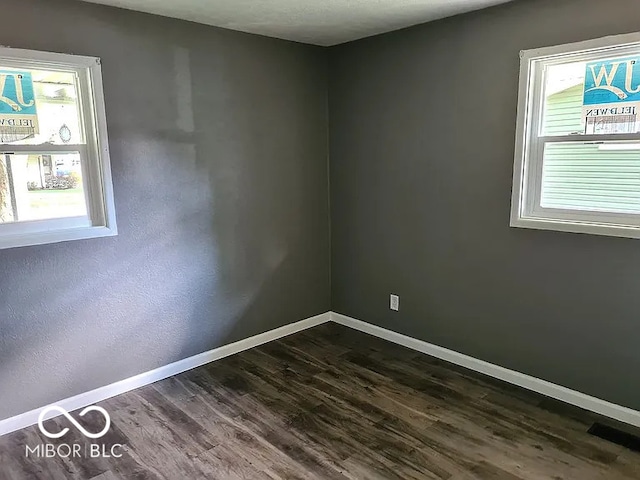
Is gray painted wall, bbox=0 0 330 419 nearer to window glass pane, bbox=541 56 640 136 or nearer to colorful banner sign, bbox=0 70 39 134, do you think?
colorful banner sign, bbox=0 70 39 134

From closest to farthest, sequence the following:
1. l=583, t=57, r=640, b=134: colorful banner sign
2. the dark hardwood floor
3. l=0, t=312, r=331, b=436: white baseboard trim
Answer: the dark hardwood floor
l=583, t=57, r=640, b=134: colorful banner sign
l=0, t=312, r=331, b=436: white baseboard trim

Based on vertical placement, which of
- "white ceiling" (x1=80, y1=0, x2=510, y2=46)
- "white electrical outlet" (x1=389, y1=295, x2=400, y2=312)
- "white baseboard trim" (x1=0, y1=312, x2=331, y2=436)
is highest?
"white ceiling" (x1=80, y1=0, x2=510, y2=46)

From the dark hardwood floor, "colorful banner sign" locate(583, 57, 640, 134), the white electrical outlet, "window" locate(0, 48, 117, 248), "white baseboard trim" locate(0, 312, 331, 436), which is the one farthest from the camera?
the white electrical outlet

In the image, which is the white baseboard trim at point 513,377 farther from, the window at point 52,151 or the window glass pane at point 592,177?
the window at point 52,151

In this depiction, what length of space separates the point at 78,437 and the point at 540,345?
9.11 feet

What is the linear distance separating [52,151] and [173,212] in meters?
0.79

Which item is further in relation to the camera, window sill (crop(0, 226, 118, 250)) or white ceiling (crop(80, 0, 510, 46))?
white ceiling (crop(80, 0, 510, 46))

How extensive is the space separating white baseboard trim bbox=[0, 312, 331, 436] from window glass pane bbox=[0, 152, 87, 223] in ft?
3.68

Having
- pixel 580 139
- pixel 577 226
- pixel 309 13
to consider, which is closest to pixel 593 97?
pixel 580 139

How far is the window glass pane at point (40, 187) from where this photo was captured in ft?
8.62

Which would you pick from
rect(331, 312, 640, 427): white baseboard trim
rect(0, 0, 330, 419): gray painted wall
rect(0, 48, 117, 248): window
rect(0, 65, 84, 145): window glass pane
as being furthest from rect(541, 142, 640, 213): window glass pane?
rect(0, 65, 84, 145): window glass pane

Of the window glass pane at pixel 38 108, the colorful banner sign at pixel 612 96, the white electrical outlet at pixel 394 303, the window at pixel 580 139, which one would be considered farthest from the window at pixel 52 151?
the colorful banner sign at pixel 612 96

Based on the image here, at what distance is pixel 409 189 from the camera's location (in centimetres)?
349

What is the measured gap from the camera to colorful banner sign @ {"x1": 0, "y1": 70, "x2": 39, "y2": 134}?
256 centimetres
